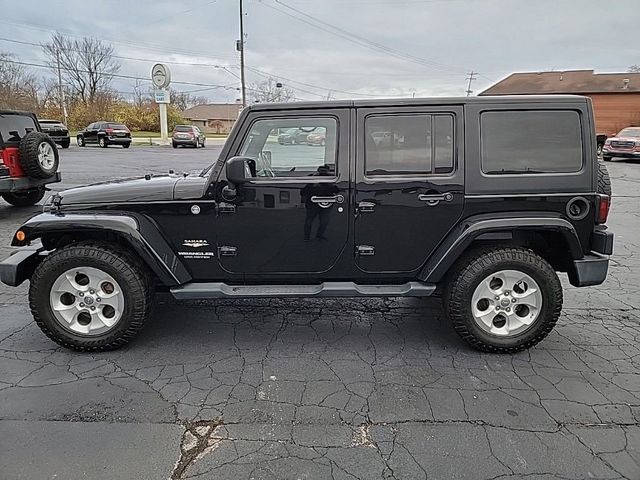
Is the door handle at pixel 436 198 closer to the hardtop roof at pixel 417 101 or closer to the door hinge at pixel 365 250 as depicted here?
the door hinge at pixel 365 250

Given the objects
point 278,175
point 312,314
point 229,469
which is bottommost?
point 229,469

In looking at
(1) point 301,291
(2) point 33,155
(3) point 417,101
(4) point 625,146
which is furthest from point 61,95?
(3) point 417,101

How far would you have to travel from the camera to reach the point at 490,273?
3521 millimetres

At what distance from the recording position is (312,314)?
435cm

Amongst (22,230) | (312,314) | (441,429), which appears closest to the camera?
(441,429)

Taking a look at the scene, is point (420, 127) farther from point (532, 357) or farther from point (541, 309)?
point (532, 357)

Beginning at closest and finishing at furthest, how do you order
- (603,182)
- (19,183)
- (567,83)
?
1. (603,182)
2. (19,183)
3. (567,83)

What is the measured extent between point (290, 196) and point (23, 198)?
8125mm

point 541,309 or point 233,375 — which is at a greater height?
point 541,309

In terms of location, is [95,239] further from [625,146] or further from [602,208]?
[625,146]

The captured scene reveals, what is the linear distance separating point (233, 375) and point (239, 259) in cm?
88

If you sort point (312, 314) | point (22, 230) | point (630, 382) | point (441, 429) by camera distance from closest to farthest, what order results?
point (441, 429) < point (630, 382) < point (22, 230) < point (312, 314)

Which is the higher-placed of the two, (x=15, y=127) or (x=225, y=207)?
(x=15, y=127)

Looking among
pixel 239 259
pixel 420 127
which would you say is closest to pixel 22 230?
pixel 239 259
